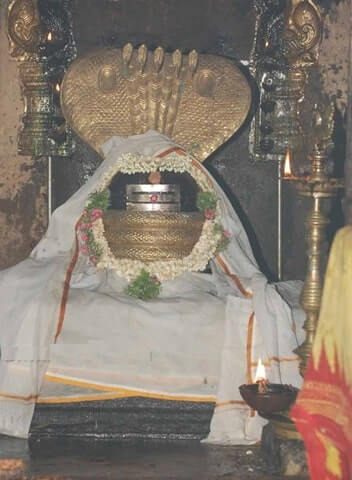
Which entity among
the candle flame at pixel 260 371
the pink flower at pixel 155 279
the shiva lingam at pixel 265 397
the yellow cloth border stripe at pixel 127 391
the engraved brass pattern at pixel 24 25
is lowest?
the yellow cloth border stripe at pixel 127 391

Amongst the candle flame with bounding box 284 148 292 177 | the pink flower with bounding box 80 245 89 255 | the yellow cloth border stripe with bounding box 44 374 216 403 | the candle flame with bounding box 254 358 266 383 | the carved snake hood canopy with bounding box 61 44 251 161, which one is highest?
the carved snake hood canopy with bounding box 61 44 251 161

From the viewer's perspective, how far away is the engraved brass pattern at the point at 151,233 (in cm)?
748

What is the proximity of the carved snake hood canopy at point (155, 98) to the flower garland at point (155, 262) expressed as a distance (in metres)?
0.79

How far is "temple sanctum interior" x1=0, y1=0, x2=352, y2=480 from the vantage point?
618 centimetres

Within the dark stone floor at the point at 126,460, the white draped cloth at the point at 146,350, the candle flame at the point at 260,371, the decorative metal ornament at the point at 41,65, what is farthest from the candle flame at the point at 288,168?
the decorative metal ornament at the point at 41,65

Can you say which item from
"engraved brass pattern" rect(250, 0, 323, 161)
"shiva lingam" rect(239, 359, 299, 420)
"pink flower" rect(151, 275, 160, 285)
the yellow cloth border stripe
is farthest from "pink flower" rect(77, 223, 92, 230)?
"shiva lingam" rect(239, 359, 299, 420)

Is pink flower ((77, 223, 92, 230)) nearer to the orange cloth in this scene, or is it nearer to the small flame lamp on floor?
the small flame lamp on floor

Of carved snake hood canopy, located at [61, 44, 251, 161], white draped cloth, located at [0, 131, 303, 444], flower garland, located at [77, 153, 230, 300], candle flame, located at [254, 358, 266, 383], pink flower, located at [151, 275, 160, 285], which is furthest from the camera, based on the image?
carved snake hood canopy, located at [61, 44, 251, 161]

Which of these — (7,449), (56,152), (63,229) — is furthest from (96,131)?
(7,449)

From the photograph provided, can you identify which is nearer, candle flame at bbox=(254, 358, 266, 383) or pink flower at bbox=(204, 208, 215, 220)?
candle flame at bbox=(254, 358, 266, 383)

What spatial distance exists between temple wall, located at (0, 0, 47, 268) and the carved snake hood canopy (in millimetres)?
404

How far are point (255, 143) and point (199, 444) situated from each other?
2854 mm

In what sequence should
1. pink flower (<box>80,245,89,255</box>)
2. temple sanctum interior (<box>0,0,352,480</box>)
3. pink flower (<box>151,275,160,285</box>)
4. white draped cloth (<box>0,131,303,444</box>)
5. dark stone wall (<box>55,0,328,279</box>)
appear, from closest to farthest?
temple sanctum interior (<box>0,0,352,480</box>)
white draped cloth (<box>0,131,303,444</box>)
pink flower (<box>151,275,160,285</box>)
pink flower (<box>80,245,89,255</box>)
dark stone wall (<box>55,0,328,279</box>)

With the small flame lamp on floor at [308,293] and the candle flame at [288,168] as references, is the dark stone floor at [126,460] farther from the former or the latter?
the candle flame at [288,168]
